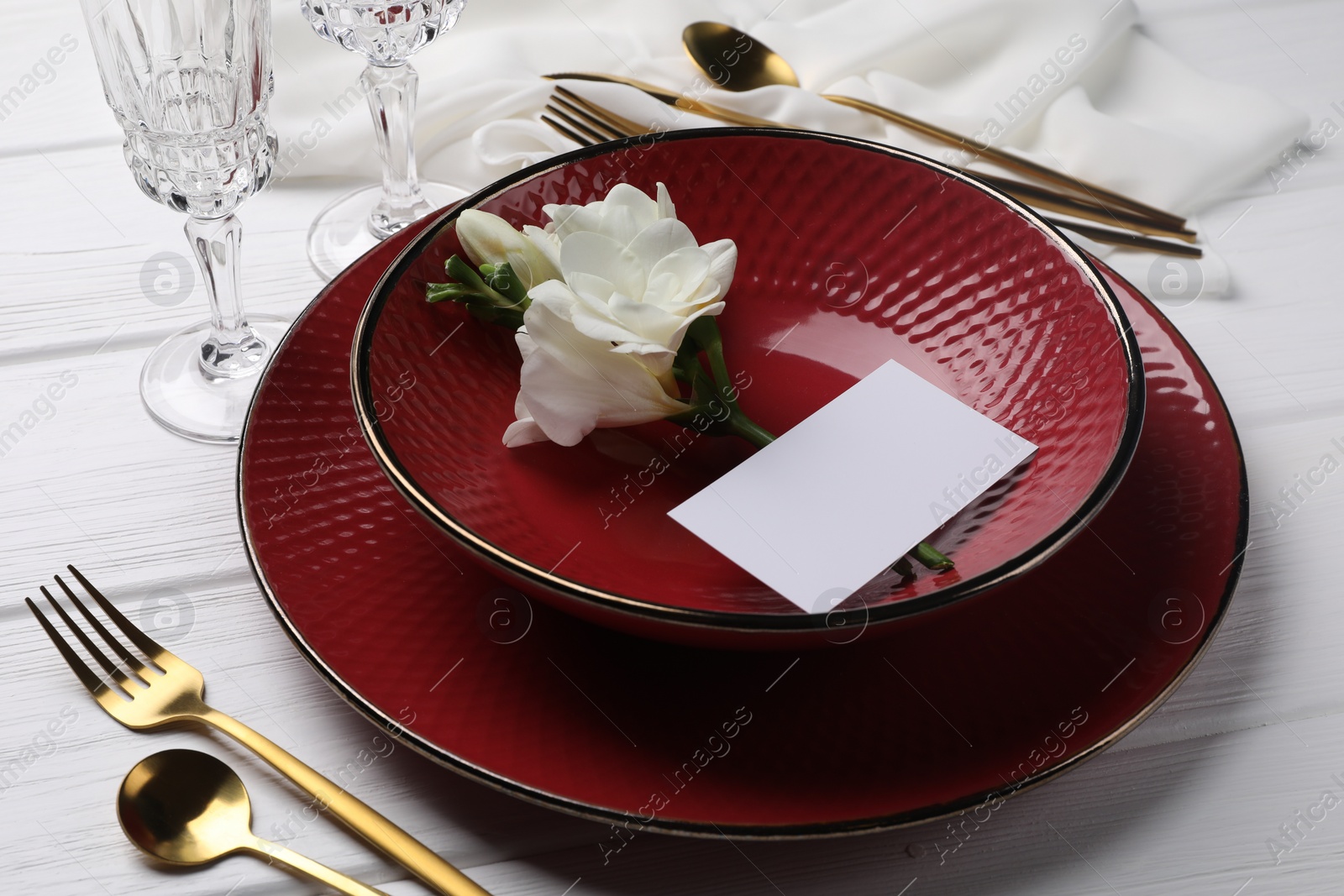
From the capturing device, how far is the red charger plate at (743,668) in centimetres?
37

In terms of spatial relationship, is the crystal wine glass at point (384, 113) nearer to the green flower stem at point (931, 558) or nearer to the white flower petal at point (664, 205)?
the white flower petal at point (664, 205)

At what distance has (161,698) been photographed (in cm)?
44

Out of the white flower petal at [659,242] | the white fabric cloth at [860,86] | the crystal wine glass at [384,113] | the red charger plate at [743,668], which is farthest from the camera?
the white fabric cloth at [860,86]

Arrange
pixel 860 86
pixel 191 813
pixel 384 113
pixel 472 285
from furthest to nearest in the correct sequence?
pixel 860 86
pixel 384 113
pixel 472 285
pixel 191 813

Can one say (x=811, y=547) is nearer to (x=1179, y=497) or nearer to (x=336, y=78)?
(x=1179, y=497)

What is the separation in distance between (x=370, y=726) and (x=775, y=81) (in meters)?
0.55

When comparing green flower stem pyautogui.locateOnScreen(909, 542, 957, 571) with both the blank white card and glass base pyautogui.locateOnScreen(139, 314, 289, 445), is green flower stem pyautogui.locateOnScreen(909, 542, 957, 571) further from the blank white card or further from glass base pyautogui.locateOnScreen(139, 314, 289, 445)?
glass base pyautogui.locateOnScreen(139, 314, 289, 445)

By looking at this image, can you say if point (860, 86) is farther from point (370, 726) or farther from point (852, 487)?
point (370, 726)

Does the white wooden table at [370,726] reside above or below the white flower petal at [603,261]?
below

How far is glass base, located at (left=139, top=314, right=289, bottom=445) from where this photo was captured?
0.56m

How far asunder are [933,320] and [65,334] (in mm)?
455

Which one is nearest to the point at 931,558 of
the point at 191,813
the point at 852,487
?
the point at 852,487

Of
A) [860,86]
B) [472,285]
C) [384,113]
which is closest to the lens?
[472,285]

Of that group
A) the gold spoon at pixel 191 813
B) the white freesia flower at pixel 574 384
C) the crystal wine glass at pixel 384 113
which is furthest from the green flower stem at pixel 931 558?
the crystal wine glass at pixel 384 113
